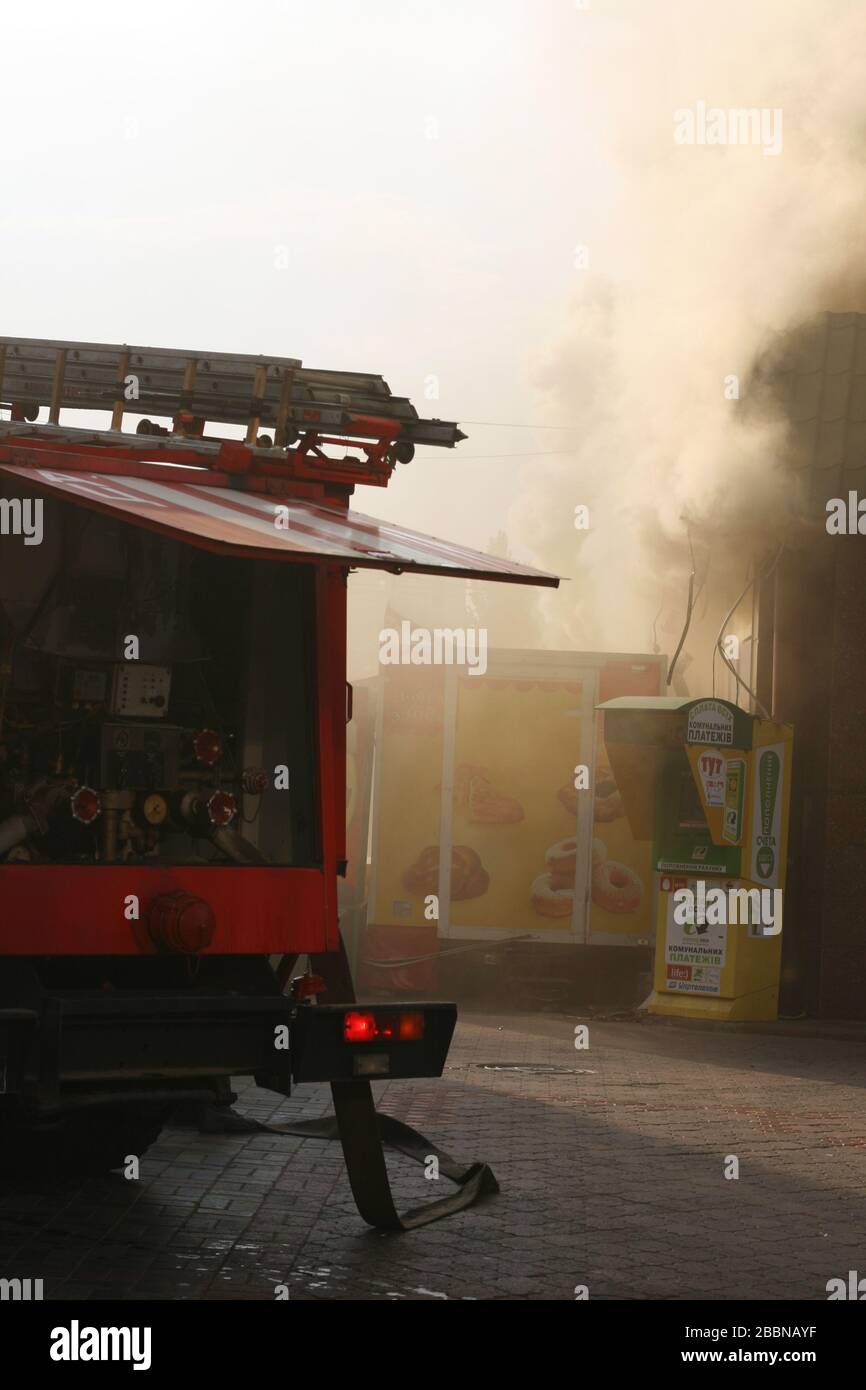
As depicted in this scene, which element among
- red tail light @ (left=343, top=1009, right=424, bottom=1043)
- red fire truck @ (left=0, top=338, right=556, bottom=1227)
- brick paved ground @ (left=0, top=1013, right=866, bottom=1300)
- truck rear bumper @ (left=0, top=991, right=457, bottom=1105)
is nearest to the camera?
truck rear bumper @ (left=0, top=991, right=457, bottom=1105)

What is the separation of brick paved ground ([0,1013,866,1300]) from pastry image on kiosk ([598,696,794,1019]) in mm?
3721

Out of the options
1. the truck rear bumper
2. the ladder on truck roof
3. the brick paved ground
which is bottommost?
the brick paved ground

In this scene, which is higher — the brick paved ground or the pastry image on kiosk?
the pastry image on kiosk

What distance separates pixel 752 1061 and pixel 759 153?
34.9 ft

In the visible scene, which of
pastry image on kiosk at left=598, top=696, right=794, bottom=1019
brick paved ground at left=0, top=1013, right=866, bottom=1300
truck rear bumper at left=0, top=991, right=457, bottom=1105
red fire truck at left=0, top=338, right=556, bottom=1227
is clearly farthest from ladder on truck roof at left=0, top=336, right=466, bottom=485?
Result: pastry image on kiosk at left=598, top=696, right=794, bottom=1019

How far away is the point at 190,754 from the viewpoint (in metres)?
6.54

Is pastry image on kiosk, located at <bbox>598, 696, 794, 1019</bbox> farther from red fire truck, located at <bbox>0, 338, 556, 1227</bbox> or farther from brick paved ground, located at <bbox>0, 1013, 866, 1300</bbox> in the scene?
red fire truck, located at <bbox>0, 338, 556, 1227</bbox>

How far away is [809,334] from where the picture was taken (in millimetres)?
17453

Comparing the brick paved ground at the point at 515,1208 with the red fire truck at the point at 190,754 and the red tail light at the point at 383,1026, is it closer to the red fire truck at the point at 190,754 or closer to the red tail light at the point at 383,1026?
the red fire truck at the point at 190,754

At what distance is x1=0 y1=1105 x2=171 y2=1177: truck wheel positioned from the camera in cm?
722

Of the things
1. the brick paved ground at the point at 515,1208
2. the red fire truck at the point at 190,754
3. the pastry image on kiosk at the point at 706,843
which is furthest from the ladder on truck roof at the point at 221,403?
the pastry image on kiosk at the point at 706,843

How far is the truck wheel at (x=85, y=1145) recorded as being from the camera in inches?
284
